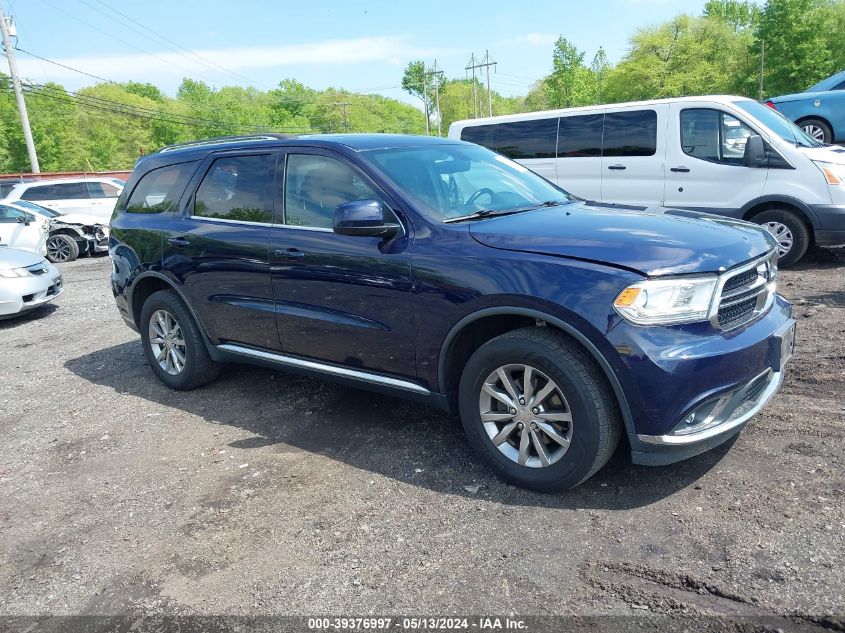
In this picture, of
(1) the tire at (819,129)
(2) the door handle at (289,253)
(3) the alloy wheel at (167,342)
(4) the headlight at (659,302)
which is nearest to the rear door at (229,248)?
(2) the door handle at (289,253)

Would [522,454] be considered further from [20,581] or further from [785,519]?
[20,581]

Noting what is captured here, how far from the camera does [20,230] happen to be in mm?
13109

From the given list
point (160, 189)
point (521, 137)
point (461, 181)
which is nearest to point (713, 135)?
point (521, 137)

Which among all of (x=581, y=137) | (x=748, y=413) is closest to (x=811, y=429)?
(x=748, y=413)

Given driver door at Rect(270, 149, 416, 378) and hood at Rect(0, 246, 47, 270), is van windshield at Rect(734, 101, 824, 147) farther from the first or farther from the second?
hood at Rect(0, 246, 47, 270)

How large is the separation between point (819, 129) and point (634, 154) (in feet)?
20.8

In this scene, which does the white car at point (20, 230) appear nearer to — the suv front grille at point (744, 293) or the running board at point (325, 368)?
the running board at point (325, 368)

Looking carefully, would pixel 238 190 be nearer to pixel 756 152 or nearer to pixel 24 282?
pixel 24 282

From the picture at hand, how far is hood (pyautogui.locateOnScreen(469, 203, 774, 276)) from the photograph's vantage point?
3.00 metres

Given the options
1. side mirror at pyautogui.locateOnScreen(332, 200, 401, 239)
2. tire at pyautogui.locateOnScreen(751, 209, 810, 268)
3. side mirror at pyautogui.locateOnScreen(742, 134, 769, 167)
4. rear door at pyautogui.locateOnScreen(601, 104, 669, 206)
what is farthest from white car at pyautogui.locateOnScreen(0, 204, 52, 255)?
tire at pyautogui.locateOnScreen(751, 209, 810, 268)

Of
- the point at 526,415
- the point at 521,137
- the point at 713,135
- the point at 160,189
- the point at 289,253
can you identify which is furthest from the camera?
the point at 521,137

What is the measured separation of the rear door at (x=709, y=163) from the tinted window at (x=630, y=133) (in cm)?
26

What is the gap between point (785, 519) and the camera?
2.95m

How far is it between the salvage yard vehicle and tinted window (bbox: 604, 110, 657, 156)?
12.0m
